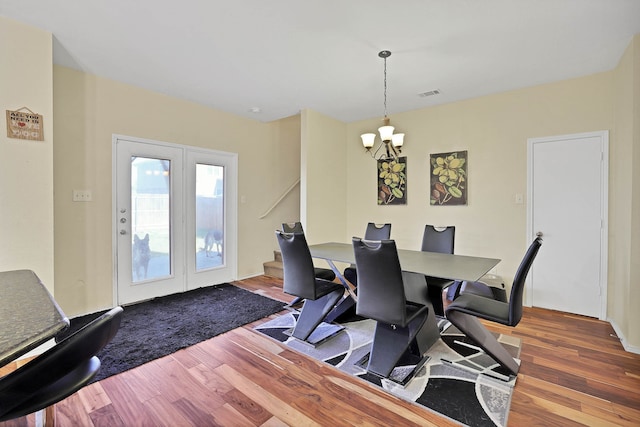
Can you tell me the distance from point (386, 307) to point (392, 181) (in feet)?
9.32

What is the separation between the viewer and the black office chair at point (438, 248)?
2.81m

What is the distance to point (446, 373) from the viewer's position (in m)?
2.10

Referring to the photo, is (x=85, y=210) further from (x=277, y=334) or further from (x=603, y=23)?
(x=603, y=23)

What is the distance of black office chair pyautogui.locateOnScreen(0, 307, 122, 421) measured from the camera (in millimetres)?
924

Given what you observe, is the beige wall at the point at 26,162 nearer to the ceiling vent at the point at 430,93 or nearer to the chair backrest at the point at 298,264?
the chair backrest at the point at 298,264

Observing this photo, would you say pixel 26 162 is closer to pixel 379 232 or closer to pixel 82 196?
pixel 82 196

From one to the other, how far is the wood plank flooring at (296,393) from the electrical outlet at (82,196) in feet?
6.44

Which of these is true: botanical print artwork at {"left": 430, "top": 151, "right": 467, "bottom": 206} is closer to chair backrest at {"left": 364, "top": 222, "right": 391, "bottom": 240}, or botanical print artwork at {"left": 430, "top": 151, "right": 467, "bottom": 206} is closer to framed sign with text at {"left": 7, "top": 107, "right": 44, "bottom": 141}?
chair backrest at {"left": 364, "top": 222, "right": 391, "bottom": 240}

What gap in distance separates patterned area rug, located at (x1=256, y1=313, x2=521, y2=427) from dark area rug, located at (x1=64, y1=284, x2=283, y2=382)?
18.6 inches

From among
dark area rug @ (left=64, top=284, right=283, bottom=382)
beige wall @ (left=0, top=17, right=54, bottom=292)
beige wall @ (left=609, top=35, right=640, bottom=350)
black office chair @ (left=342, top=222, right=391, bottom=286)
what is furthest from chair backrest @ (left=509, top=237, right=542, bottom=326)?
beige wall @ (left=0, top=17, right=54, bottom=292)

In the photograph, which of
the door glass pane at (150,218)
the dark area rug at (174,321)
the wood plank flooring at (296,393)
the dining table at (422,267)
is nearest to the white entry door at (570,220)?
the wood plank flooring at (296,393)

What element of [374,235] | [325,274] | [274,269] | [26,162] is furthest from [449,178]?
[26,162]

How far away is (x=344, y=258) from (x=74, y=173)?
2.87 m

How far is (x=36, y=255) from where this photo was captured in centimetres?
237
